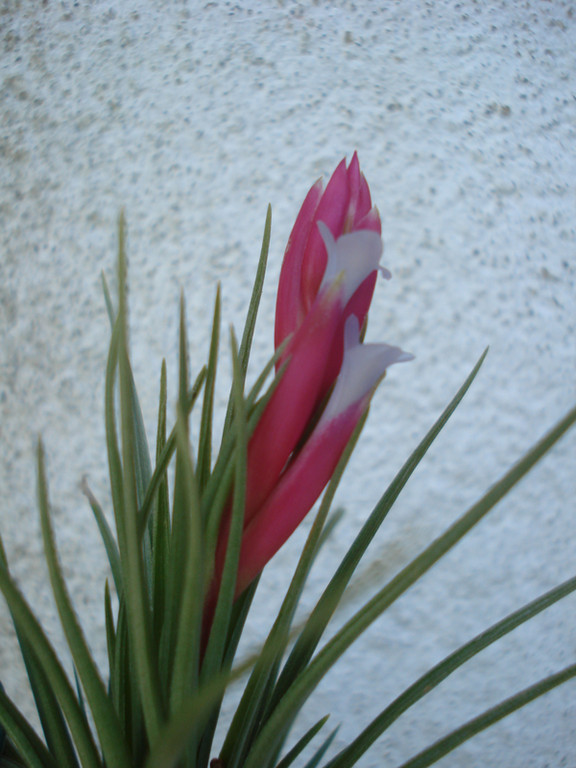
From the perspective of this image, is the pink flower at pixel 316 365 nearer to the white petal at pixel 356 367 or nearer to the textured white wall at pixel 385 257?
the white petal at pixel 356 367

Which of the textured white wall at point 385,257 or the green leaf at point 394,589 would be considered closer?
the green leaf at point 394,589

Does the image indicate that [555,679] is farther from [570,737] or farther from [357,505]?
[570,737]

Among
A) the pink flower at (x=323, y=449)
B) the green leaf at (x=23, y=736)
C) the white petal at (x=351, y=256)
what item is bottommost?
the green leaf at (x=23, y=736)

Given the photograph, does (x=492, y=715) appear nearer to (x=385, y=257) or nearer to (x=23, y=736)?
(x=23, y=736)

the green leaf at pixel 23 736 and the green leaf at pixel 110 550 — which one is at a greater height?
the green leaf at pixel 110 550

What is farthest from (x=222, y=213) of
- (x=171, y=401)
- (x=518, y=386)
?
(x=518, y=386)

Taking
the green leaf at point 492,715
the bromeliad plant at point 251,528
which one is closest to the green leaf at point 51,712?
the bromeliad plant at point 251,528

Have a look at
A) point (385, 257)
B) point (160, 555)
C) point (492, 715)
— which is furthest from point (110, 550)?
point (385, 257)
